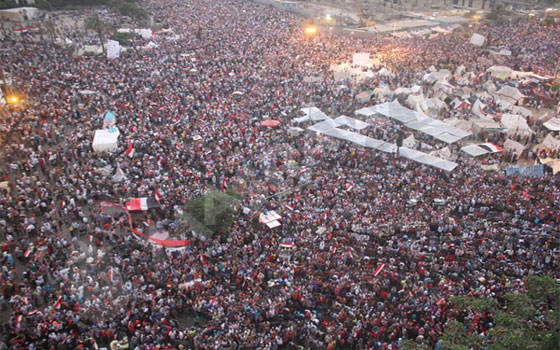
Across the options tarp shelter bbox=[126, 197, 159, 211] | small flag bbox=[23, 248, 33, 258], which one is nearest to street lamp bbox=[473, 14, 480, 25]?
tarp shelter bbox=[126, 197, 159, 211]

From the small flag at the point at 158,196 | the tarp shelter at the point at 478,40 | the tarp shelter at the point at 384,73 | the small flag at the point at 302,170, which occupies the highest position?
the tarp shelter at the point at 478,40

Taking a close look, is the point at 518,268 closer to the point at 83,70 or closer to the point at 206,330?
the point at 206,330

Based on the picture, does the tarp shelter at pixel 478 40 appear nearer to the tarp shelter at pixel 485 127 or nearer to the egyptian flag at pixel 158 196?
the tarp shelter at pixel 485 127

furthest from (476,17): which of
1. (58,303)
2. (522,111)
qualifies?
(58,303)

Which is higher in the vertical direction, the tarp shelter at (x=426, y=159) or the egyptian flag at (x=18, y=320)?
the tarp shelter at (x=426, y=159)

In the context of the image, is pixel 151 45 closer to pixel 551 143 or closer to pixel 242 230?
pixel 242 230

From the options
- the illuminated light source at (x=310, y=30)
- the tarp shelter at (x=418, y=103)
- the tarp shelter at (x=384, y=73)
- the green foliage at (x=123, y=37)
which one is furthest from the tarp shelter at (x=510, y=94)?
the green foliage at (x=123, y=37)

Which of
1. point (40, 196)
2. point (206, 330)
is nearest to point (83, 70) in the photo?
point (40, 196)

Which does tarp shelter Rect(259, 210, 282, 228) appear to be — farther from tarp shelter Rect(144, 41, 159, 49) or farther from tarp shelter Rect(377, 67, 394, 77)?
tarp shelter Rect(144, 41, 159, 49)
